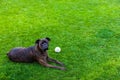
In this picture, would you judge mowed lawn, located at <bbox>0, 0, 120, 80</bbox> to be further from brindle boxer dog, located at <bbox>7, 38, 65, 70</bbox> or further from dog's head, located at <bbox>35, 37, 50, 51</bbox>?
dog's head, located at <bbox>35, 37, 50, 51</bbox>

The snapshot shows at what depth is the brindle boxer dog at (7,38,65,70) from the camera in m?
7.38

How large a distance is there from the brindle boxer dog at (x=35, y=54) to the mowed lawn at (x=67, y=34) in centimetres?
12

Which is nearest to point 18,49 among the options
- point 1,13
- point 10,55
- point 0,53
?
point 10,55

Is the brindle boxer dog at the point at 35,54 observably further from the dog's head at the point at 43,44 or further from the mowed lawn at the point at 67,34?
the mowed lawn at the point at 67,34

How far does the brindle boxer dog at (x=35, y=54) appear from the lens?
738 cm

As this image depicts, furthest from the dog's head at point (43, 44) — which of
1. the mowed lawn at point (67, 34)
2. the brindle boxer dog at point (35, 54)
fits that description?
the mowed lawn at point (67, 34)

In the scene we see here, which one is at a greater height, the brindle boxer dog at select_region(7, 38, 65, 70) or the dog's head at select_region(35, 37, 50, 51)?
the dog's head at select_region(35, 37, 50, 51)

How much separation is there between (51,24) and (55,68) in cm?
288

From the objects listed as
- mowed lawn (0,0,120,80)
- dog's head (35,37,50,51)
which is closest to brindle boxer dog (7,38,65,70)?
dog's head (35,37,50,51)

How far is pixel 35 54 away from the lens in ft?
24.7

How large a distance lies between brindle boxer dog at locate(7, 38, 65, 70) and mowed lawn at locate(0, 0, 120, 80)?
0.12 meters

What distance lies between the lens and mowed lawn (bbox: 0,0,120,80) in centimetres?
730

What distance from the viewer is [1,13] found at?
11133mm

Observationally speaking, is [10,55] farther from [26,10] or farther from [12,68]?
[26,10]
